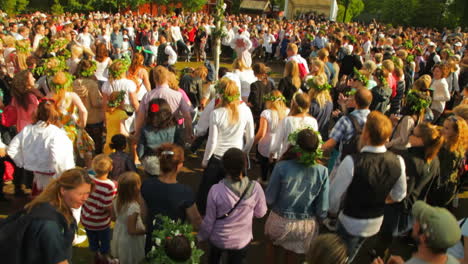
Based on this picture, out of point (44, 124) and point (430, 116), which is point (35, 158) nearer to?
point (44, 124)

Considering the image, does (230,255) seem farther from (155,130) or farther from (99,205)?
(155,130)

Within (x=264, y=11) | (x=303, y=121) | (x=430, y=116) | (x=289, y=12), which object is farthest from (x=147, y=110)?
(x=264, y=11)

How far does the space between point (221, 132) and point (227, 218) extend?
1.50 meters

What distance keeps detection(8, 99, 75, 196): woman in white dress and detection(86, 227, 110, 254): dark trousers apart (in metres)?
0.78

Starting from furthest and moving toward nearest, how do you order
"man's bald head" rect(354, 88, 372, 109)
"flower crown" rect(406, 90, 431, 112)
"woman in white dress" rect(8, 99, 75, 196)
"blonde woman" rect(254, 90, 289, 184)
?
"blonde woman" rect(254, 90, 289, 184) → "flower crown" rect(406, 90, 431, 112) → "man's bald head" rect(354, 88, 372, 109) → "woman in white dress" rect(8, 99, 75, 196)

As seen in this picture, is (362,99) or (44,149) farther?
(362,99)

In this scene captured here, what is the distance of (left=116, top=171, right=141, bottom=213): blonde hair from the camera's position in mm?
3629

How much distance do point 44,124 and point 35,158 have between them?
397 mm

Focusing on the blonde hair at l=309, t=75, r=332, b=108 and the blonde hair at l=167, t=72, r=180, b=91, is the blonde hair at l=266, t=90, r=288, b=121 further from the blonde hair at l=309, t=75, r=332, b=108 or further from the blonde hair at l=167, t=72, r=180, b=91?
the blonde hair at l=167, t=72, r=180, b=91

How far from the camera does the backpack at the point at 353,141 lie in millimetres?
4395

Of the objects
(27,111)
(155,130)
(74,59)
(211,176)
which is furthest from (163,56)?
(211,176)

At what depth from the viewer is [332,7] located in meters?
32.0

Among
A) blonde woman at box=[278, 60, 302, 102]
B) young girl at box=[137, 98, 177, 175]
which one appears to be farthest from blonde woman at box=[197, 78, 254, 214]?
blonde woman at box=[278, 60, 302, 102]

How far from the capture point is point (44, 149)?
4.26 m
